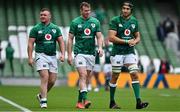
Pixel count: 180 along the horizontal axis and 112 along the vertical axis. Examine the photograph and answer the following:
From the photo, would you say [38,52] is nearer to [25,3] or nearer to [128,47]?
[128,47]

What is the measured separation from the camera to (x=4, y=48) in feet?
132

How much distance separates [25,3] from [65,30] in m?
3.99

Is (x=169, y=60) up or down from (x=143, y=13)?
down

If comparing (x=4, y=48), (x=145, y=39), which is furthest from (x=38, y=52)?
(x=145, y=39)

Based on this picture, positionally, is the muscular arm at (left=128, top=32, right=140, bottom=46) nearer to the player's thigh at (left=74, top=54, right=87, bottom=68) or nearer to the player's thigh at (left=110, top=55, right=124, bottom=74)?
the player's thigh at (left=110, top=55, right=124, bottom=74)

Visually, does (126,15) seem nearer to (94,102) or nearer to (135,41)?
(135,41)

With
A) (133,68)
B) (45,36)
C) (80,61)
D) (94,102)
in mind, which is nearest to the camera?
(133,68)

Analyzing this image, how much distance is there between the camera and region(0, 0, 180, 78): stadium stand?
4066 cm

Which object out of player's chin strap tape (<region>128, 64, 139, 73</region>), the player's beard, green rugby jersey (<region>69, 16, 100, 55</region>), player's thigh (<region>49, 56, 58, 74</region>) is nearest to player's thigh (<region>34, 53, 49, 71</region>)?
player's thigh (<region>49, 56, 58, 74</region>)

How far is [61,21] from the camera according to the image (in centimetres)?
4381

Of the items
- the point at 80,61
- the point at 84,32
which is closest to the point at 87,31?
Answer: the point at 84,32

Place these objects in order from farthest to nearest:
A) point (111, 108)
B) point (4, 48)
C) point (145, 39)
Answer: point (145, 39), point (4, 48), point (111, 108)

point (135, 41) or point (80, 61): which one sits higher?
point (135, 41)

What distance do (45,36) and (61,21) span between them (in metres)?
26.7
